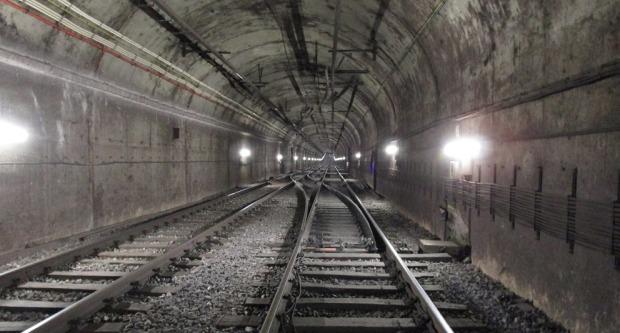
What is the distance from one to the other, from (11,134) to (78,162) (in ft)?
5.42

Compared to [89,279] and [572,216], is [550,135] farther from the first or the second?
[89,279]

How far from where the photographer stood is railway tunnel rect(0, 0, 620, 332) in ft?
12.1

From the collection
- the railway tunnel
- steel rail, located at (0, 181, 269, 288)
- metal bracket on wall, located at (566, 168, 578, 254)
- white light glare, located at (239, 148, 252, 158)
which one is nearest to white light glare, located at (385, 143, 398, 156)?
the railway tunnel

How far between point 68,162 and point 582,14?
8.72m

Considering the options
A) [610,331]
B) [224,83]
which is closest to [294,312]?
[610,331]

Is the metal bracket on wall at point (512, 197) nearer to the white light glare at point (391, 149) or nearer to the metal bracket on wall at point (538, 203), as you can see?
the metal bracket on wall at point (538, 203)

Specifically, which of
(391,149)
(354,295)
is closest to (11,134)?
(354,295)

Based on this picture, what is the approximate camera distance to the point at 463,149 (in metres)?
6.63

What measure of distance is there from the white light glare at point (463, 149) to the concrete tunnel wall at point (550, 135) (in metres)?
0.16

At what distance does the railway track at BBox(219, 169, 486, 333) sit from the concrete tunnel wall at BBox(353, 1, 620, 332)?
1.00 m

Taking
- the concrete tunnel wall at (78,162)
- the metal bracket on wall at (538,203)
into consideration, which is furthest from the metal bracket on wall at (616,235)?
the concrete tunnel wall at (78,162)

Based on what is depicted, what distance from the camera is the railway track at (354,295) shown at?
12.2 ft

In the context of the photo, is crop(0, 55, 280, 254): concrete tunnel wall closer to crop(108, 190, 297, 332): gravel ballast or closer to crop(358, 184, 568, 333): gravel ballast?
crop(108, 190, 297, 332): gravel ballast

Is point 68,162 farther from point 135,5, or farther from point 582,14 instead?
point 582,14
